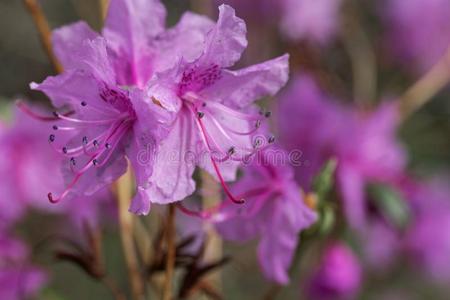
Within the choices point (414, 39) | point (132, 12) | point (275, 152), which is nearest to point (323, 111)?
point (275, 152)

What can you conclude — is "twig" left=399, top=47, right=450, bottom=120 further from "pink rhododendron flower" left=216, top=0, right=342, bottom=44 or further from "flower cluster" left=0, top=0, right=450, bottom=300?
"pink rhododendron flower" left=216, top=0, right=342, bottom=44

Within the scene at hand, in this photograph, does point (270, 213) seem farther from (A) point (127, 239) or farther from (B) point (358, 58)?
(B) point (358, 58)

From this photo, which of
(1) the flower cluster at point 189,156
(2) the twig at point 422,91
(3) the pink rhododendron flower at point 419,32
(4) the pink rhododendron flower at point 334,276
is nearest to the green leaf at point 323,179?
(1) the flower cluster at point 189,156

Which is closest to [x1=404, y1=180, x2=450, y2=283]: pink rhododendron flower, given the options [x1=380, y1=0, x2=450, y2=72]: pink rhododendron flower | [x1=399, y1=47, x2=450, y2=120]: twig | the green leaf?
[x1=399, y1=47, x2=450, y2=120]: twig

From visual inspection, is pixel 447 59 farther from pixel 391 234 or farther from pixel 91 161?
pixel 91 161

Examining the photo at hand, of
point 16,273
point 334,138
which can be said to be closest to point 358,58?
point 334,138
